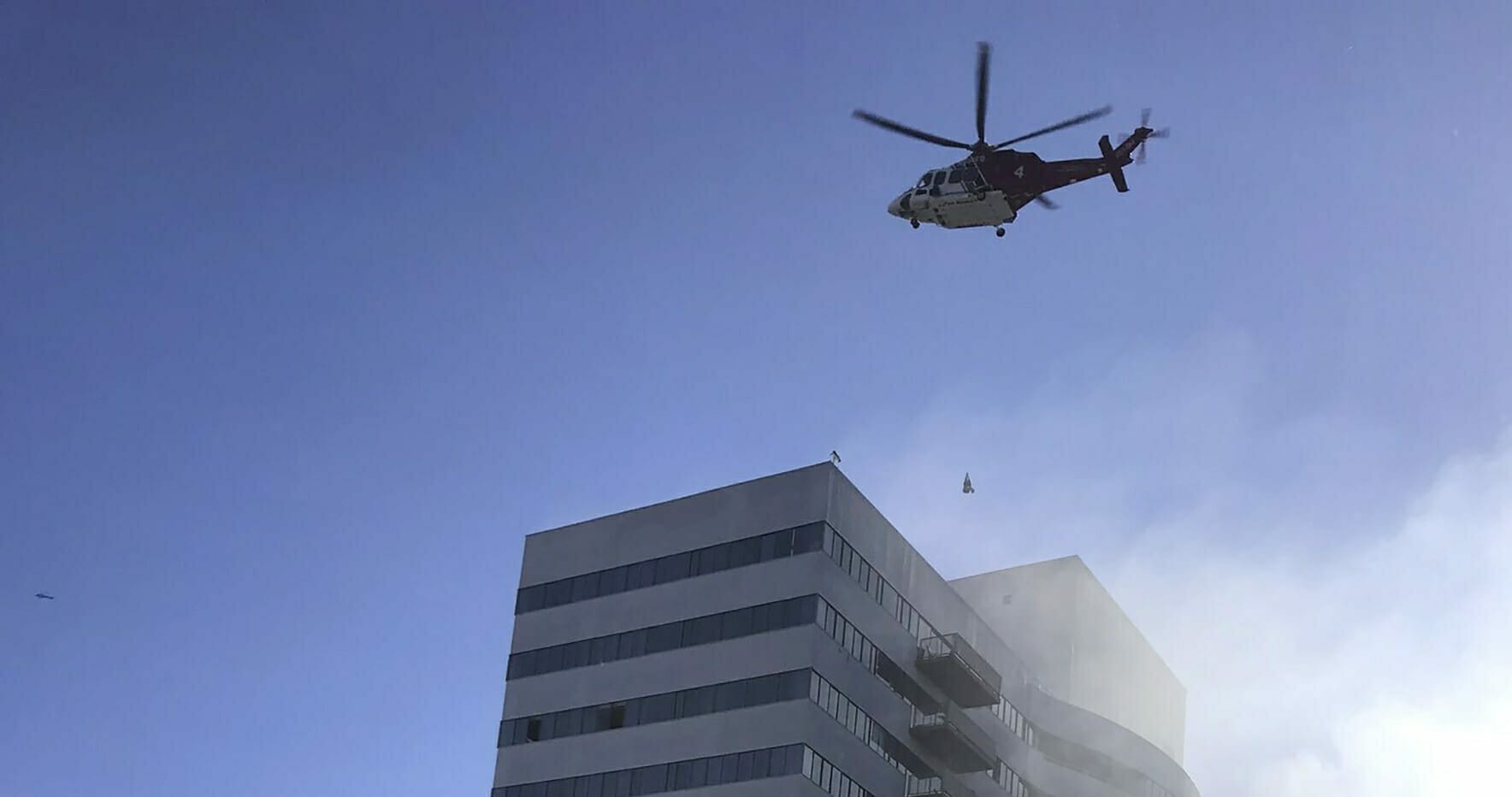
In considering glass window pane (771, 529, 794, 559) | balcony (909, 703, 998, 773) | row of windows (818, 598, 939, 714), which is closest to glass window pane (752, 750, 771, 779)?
row of windows (818, 598, 939, 714)

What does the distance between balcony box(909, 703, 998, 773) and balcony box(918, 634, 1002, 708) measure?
3.61 feet

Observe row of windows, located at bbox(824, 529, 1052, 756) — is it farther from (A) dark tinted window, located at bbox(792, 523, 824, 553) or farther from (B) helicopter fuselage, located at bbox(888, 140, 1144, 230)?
(B) helicopter fuselage, located at bbox(888, 140, 1144, 230)

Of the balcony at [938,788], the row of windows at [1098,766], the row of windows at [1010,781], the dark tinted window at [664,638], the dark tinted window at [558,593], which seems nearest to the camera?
the dark tinted window at [664,638]

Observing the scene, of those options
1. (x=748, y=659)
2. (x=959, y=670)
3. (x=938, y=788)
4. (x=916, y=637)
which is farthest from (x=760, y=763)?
(x=938, y=788)

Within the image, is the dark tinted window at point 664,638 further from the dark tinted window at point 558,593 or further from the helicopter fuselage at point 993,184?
the helicopter fuselage at point 993,184

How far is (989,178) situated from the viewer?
7912 centimetres

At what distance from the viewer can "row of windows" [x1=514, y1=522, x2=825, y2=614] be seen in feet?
306

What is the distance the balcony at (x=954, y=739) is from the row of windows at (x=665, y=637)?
41.0 ft

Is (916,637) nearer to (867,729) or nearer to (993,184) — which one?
(867,729)

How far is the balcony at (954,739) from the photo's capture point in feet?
325

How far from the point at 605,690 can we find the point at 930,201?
103ft

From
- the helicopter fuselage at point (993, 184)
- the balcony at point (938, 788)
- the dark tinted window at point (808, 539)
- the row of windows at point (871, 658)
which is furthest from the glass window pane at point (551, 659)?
the helicopter fuselage at point (993, 184)

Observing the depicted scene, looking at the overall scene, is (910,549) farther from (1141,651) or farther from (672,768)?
(1141,651)

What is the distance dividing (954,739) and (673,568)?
17.9 meters
